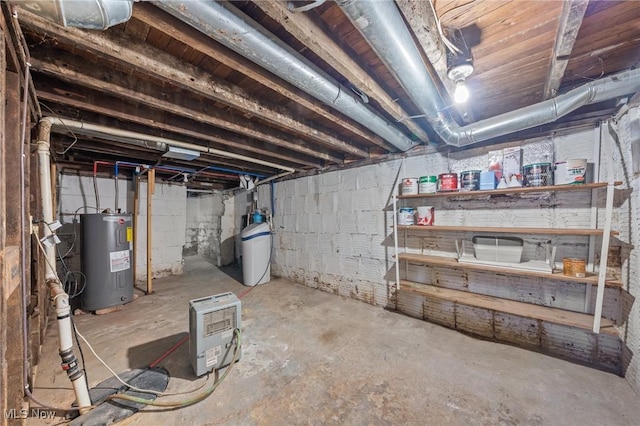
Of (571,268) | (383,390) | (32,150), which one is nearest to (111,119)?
(32,150)

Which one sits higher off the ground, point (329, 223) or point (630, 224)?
point (630, 224)

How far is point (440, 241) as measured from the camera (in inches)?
102

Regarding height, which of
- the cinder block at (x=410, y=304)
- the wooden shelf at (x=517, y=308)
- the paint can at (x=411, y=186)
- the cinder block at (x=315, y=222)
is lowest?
the cinder block at (x=410, y=304)

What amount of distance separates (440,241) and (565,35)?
1.87m

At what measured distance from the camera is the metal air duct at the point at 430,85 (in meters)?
0.96

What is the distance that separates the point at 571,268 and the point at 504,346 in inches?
34.5

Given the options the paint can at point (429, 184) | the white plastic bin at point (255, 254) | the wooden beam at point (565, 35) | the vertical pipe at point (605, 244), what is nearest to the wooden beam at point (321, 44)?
the wooden beam at point (565, 35)

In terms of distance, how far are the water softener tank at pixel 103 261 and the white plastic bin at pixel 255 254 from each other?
5.25 feet

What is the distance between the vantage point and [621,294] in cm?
175

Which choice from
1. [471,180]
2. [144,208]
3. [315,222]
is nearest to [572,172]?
[471,180]

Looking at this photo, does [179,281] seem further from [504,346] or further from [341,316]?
[504,346]

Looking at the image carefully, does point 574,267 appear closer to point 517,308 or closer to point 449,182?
point 517,308

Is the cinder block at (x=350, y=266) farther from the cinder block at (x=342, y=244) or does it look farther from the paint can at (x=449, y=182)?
the paint can at (x=449, y=182)

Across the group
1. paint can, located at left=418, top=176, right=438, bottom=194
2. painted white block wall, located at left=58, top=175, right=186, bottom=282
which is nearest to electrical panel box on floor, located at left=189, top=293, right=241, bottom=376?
paint can, located at left=418, top=176, right=438, bottom=194
